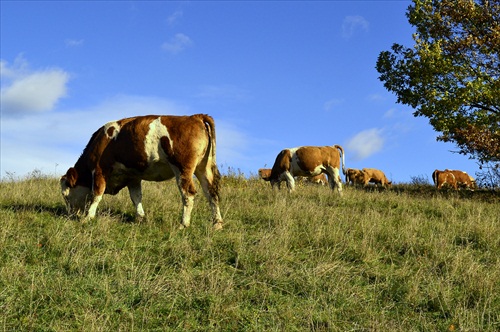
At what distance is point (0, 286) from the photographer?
22.2 feet

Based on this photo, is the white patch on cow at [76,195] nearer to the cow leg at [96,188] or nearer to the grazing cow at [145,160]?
the grazing cow at [145,160]

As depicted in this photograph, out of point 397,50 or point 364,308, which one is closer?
point 364,308

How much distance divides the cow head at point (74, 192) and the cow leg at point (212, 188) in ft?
8.64

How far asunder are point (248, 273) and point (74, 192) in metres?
5.65

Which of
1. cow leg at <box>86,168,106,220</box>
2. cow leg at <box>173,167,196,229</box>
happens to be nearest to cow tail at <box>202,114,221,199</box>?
cow leg at <box>173,167,196,229</box>

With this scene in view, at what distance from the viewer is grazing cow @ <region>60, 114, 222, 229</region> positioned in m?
10.4

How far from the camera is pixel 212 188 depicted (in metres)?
10.9

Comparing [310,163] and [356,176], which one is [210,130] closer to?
[310,163]

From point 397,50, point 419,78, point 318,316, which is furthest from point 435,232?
point 397,50

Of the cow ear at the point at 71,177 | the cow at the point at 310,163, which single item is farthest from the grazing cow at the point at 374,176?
the cow ear at the point at 71,177

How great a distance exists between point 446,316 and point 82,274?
495 cm

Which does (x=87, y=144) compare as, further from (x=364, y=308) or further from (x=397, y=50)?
(x=397, y=50)

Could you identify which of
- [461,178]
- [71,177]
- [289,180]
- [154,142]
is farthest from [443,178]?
[71,177]

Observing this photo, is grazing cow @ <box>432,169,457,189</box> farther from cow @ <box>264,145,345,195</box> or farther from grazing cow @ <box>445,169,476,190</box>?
cow @ <box>264,145,345,195</box>
